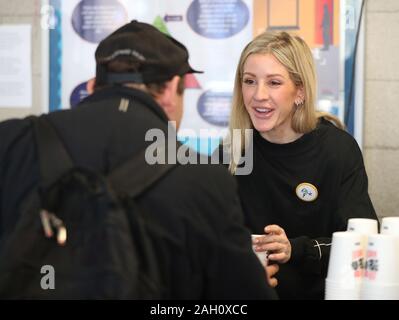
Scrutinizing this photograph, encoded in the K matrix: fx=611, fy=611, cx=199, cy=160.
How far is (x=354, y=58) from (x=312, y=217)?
98 cm

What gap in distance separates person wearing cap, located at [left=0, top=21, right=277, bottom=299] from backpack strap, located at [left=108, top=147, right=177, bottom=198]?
0.01m

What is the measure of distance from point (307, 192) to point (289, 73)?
0.36 metres

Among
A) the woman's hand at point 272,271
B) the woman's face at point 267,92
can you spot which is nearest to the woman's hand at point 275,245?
the woman's hand at point 272,271

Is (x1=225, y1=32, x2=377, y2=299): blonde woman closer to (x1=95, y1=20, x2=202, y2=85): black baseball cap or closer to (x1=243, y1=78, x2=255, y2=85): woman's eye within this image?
(x1=243, y1=78, x2=255, y2=85): woman's eye

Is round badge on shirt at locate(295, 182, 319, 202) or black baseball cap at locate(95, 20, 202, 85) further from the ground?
black baseball cap at locate(95, 20, 202, 85)

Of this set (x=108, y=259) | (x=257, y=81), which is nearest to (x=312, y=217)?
(x=257, y=81)

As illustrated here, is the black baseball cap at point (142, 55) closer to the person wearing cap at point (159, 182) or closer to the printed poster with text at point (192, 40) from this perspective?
the person wearing cap at point (159, 182)

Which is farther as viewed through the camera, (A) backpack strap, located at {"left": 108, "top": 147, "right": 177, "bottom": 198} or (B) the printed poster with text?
(B) the printed poster with text

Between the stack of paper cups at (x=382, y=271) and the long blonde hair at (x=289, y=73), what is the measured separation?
27.3 inches

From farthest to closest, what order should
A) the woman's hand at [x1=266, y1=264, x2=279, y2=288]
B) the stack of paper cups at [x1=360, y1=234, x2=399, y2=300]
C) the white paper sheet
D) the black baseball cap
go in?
the white paper sheet, the woman's hand at [x1=266, y1=264, x2=279, y2=288], the stack of paper cups at [x1=360, y1=234, x2=399, y2=300], the black baseball cap

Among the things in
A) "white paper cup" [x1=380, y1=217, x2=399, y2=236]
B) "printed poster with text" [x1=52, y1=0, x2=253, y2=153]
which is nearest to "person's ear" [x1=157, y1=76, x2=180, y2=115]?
"white paper cup" [x1=380, y1=217, x2=399, y2=236]

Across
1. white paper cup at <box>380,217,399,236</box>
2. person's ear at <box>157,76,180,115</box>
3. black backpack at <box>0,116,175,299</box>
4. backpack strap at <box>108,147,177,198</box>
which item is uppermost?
person's ear at <box>157,76,180,115</box>

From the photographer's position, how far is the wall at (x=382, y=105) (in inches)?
99.0

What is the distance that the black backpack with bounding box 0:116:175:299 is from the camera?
942 millimetres
